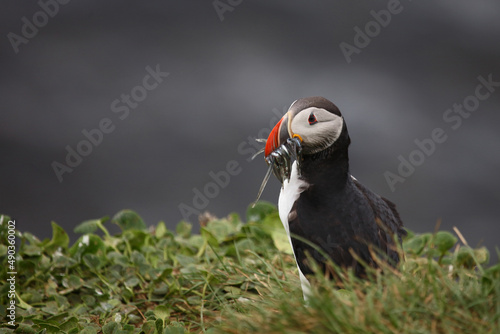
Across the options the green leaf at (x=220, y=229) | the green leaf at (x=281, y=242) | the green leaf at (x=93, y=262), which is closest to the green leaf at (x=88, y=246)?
the green leaf at (x=93, y=262)

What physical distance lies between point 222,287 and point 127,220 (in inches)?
69.1

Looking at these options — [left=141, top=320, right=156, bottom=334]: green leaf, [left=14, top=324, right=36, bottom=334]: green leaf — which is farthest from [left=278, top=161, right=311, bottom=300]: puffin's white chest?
[left=14, top=324, right=36, bottom=334]: green leaf

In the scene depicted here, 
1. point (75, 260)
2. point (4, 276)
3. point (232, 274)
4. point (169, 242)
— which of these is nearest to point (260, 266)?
point (232, 274)

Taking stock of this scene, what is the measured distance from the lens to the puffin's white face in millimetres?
3381

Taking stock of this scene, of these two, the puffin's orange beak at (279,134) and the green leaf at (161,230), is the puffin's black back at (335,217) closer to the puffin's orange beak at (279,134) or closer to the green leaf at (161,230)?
the puffin's orange beak at (279,134)

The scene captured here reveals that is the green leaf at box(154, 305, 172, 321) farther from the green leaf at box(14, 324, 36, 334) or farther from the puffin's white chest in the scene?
the puffin's white chest

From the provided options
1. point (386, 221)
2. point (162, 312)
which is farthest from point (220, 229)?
point (386, 221)

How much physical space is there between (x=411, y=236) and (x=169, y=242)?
266cm

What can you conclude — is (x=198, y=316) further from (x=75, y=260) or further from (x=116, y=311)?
(x=75, y=260)

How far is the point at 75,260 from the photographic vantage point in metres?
5.07

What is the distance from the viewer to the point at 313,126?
11.1ft

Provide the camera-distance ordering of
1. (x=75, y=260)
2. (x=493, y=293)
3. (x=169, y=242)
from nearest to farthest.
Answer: (x=493, y=293), (x=75, y=260), (x=169, y=242)

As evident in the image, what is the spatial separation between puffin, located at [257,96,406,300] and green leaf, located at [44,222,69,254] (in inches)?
103

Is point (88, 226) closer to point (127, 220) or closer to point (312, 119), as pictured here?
point (127, 220)
